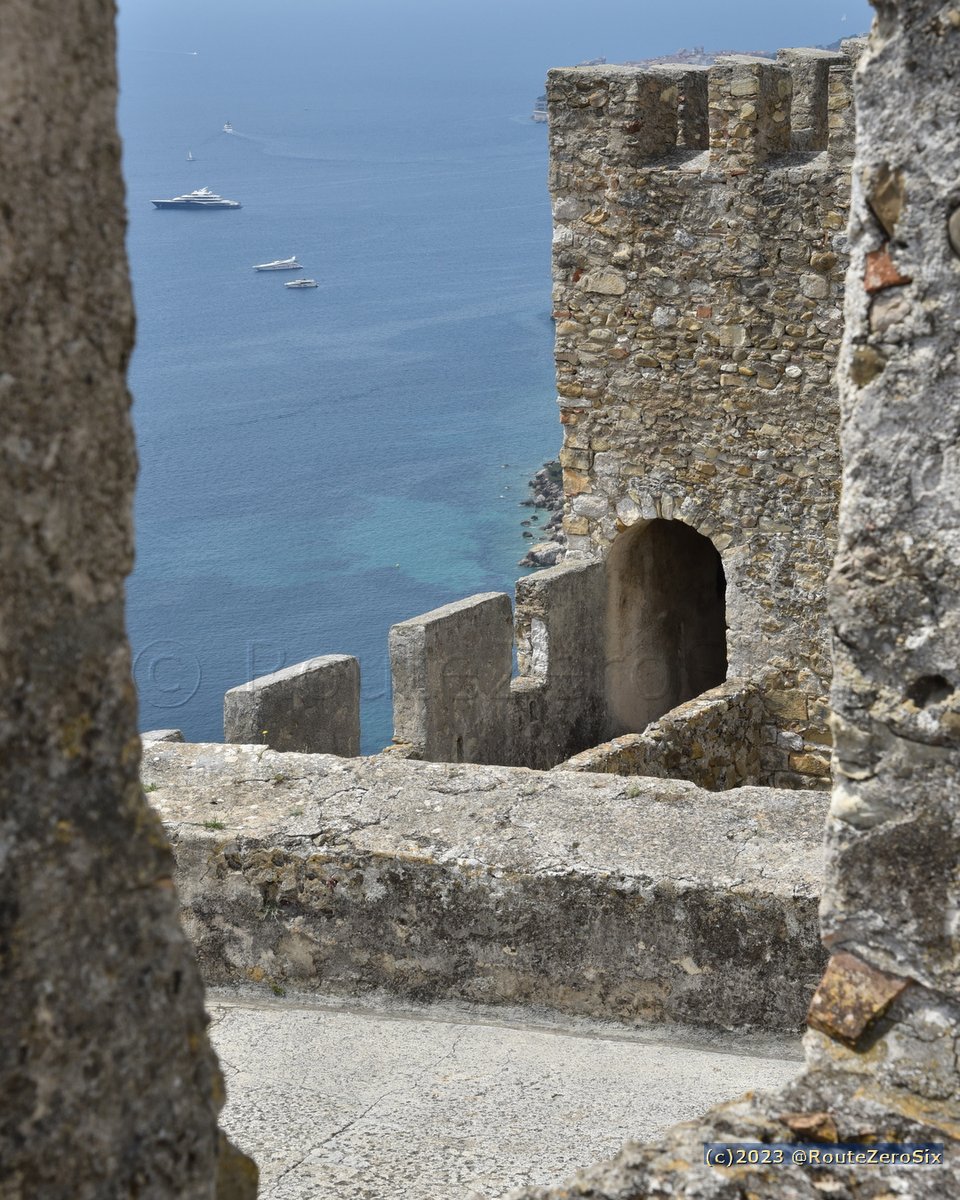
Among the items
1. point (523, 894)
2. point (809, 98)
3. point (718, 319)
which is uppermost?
point (809, 98)

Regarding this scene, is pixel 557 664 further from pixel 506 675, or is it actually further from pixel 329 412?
pixel 329 412

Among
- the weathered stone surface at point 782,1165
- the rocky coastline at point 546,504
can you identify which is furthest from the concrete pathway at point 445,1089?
the rocky coastline at point 546,504

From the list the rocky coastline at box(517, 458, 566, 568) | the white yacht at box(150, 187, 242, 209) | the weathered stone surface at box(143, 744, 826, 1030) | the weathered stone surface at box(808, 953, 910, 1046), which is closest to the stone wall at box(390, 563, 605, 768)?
the weathered stone surface at box(143, 744, 826, 1030)

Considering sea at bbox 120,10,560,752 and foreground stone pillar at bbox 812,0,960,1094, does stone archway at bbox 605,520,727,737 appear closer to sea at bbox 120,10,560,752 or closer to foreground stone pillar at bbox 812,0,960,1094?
foreground stone pillar at bbox 812,0,960,1094

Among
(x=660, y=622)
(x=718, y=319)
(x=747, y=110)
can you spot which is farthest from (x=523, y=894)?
(x=660, y=622)

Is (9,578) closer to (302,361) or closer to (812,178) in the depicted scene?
(812,178)

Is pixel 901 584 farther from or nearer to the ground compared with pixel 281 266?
nearer to the ground

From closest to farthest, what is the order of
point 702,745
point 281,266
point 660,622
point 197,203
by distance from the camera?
point 702,745
point 660,622
point 281,266
point 197,203

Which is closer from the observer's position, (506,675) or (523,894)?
(523,894)
